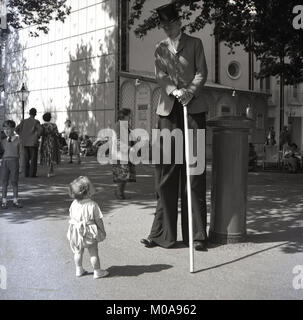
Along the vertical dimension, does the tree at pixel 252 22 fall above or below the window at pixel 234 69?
below

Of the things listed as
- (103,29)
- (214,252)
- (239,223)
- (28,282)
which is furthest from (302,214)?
(103,29)

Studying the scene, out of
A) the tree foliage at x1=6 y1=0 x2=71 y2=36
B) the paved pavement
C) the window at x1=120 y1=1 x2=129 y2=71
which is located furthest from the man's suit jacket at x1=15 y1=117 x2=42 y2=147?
the window at x1=120 y1=1 x2=129 y2=71

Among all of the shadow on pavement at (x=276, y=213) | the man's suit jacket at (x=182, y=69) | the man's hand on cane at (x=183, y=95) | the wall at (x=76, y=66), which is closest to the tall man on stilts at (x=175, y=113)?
the man's suit jacket at (x=182, y=69)

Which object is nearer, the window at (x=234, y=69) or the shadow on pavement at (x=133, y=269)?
the shadow on pavement at (x=133, y=269)

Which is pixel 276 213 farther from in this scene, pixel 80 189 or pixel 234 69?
pixel 234 69

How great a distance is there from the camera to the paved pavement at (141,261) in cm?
380

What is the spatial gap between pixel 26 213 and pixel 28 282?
140 inches

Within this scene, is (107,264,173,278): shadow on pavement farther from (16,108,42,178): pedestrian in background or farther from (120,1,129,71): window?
(120,1,129,71): window

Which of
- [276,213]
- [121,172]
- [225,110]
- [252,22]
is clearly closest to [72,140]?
[252,22]

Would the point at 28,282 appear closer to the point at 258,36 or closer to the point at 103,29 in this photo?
the point at 258,36

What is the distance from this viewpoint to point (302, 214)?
24.1 feet

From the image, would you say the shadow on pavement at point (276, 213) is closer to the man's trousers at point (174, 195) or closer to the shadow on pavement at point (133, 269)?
the man's trousers at point (174, 195)

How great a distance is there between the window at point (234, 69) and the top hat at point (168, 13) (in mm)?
28938

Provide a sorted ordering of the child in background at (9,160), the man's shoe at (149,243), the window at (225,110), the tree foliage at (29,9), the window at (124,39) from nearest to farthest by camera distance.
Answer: the man's shoe at (149,243), the child in background at (9,160), the tree foliage at (29,9), the window at (124,39), the window at (225,110)
